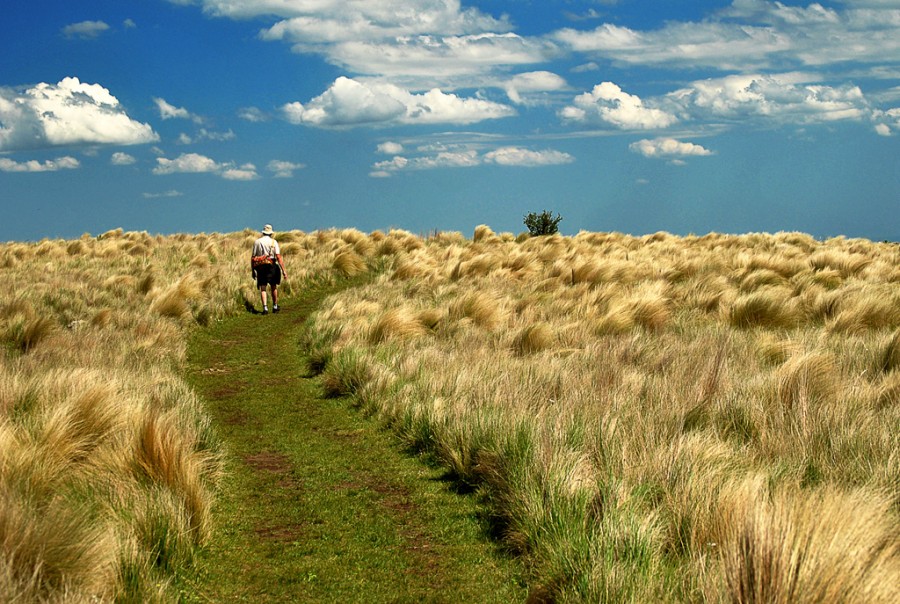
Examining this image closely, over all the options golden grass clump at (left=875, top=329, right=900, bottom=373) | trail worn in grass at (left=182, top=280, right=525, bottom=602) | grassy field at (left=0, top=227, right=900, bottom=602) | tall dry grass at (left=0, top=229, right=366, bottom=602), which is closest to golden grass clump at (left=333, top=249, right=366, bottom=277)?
grassy field at (left=0, top=227, right=900, bottom=602)

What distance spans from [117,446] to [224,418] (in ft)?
9.89

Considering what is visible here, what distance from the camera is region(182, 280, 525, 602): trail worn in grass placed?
4.26 metres

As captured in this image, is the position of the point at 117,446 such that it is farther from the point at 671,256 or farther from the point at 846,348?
the point at 671,256

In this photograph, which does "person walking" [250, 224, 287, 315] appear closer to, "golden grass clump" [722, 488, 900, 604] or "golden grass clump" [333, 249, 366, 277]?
"golden grass clump" [333, 249, 366, 277]

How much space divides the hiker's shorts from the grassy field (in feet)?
6.02

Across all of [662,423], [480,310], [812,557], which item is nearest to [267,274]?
[480,310]

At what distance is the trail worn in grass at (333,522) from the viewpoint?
4.26 meters

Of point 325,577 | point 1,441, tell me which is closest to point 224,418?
point 1,441

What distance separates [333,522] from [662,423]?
8.22ft

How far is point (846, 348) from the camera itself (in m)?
8.27

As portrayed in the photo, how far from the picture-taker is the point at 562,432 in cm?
544

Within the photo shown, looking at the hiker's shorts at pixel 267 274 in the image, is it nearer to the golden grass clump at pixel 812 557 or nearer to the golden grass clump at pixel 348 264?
the golden grass clump at pixel 348 264

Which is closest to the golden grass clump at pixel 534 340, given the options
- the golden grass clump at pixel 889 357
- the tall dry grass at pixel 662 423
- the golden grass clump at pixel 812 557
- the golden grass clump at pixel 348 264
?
the tall dry grass at pixel 662 423

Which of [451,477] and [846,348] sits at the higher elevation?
[846,348]
